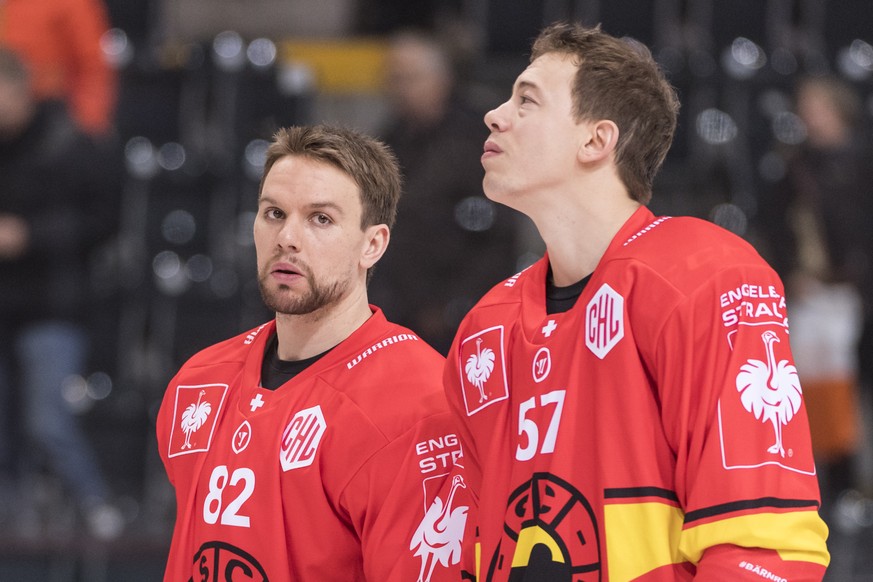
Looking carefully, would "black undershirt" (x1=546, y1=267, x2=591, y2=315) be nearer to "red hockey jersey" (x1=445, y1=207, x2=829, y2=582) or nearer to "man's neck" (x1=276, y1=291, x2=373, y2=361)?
"red hockey jersey" (x1=445, y1=207, x2=829, y2=582)

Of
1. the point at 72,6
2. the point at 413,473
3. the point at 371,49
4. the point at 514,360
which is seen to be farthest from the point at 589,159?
the point at 371,49

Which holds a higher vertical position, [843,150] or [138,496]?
[843,150]

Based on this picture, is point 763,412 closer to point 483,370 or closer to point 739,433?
point 739,433

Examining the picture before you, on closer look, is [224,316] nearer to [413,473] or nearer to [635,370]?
[413,473]

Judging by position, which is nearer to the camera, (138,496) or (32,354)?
(32,354)

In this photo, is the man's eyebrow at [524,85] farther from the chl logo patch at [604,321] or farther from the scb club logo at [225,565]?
the scb club logo at [225,565]

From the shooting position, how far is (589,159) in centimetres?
261

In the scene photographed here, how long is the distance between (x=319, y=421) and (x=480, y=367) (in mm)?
435

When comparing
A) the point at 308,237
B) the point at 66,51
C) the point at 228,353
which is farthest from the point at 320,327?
the point at 66,51

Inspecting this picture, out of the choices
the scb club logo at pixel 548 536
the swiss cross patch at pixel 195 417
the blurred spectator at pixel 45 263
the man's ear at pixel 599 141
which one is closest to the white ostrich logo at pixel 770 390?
the scb club logo at pixel 548 536

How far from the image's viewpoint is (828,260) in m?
6.33

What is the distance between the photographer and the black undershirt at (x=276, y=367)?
Result: 309 centimetres

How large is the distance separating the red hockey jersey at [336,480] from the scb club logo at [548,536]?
31 cm

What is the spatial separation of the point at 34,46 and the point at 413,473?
504cm
